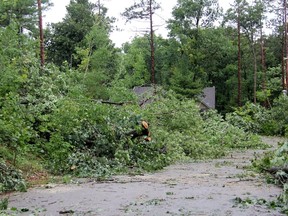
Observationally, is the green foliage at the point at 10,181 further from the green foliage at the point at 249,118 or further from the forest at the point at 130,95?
the green foliage at the point at 249,118

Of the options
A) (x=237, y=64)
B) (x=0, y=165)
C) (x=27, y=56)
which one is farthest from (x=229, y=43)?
(x=0, y=165)

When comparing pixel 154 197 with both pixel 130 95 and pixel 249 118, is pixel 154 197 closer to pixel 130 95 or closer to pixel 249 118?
pixel 130 95

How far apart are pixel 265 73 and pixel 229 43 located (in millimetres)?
4119

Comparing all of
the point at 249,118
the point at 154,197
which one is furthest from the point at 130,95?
the point at 249,118

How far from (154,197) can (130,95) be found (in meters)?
8.38

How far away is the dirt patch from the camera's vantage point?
4.39m

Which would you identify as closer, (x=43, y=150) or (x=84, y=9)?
(x=43, y=150)

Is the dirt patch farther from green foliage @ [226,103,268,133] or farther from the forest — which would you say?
green foliage @ [226,103,268,133]

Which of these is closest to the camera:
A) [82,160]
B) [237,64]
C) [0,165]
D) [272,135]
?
[0,165]

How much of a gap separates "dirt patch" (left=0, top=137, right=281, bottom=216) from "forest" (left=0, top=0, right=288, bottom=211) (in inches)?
20.2

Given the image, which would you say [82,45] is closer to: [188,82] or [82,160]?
[188,82]

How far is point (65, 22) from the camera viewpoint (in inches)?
1388

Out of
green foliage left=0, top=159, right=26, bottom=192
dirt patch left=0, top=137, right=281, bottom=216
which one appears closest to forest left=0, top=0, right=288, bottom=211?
green foliage left=0, top=159, right=26, bottom=192

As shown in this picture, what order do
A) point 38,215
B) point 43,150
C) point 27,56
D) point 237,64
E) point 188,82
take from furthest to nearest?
point 237,64 < point 188,82 < point 27,56 < point 43,150 < point 38,215
